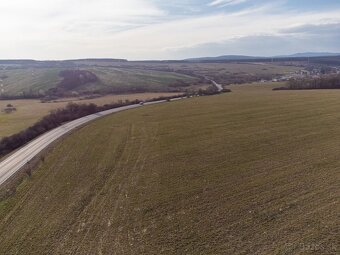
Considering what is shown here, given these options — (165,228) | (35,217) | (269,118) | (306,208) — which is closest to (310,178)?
(306,208)

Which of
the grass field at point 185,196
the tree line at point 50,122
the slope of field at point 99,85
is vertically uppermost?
the slope of field at point 99,85

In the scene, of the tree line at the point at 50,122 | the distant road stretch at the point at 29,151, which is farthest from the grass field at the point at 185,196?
the tree line at the point at 50,122

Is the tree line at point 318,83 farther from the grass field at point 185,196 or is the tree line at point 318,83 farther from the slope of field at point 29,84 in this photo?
the slope of field at point 29,84

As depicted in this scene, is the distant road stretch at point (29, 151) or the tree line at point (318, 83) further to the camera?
the tree line at point (318, 83)

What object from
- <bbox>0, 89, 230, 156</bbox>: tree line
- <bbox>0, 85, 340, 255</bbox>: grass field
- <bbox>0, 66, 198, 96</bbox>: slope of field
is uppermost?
<bbox>0, 66, 198, 96</bbox>: slope of field

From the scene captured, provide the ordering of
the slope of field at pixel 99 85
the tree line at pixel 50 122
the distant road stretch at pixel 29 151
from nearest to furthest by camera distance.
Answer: the distant road stretch at pixel 29 151, the tree line at pixel 50 122, the slope of field at pixel 99 85

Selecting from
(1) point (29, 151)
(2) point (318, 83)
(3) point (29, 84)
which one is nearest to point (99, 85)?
(3) point (29, 84)

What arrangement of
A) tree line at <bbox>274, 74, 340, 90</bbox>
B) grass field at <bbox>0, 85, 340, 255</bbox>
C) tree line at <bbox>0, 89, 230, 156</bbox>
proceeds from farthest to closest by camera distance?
tree line at <bbox>274, 74, 340, 90</bbox>, tree line at <bbox>0, 89, 230, 156</bbox>, grass field at <bbox>0, 85, 340, 255</bbox>

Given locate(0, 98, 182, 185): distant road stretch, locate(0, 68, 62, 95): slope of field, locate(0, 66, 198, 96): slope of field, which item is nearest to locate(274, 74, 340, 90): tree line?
locate(0, 66, 198, 96): slope of field

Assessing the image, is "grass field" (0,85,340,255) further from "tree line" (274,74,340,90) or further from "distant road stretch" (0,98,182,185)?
"tree line" (274,74,340,90)

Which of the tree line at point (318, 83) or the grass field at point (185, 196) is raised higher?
the tree line at point (318, 83)
